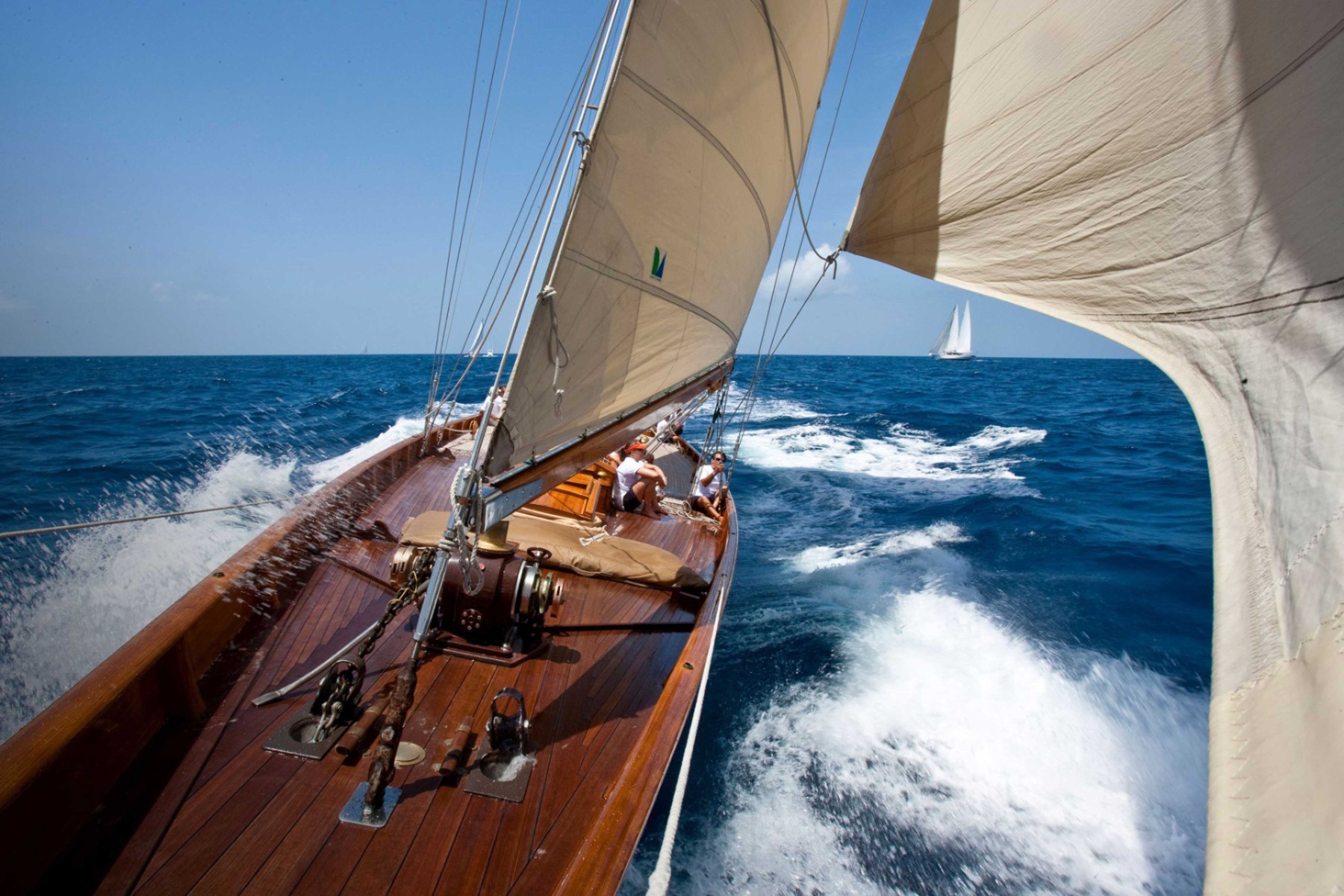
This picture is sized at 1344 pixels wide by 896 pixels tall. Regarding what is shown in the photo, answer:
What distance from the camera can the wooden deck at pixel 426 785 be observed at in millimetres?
1678

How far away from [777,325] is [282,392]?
25.1 meters

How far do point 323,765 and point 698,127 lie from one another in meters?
2.99

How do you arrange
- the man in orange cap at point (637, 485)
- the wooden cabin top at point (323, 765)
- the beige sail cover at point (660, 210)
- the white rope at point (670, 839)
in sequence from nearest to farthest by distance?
1. the white rope at point (670, 839)
2. the wooden cabin top at point (323, 765)
3. the beige sail cover at point (660, 210)
4. the man in orange cap at point (637, 485)

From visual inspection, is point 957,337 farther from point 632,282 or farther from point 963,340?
point 632,282

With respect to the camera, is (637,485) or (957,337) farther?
(957,337)

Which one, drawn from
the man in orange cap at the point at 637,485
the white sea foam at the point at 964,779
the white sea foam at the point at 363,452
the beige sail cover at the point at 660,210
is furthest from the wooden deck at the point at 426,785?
the white sea foam at the point at 363,452

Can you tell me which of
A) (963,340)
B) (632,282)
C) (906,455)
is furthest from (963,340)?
(632,282)

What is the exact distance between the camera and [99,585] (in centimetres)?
439

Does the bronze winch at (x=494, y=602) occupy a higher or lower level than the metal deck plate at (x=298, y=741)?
higher

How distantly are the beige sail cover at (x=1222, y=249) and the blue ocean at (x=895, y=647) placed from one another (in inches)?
97.9

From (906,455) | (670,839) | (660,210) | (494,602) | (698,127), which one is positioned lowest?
(670,839)

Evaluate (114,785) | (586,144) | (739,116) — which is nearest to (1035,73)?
(739,116)

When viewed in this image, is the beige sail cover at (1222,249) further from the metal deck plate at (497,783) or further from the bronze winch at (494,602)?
the bronze winch at (494,602)

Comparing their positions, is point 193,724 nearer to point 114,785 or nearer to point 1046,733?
point 114,785
